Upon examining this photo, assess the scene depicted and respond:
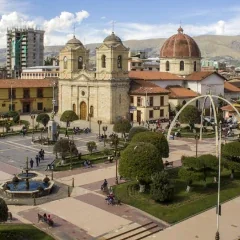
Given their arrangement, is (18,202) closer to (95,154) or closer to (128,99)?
(95,154)

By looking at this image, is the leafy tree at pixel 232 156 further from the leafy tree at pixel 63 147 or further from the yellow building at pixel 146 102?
the yellow building at pixel 146 102

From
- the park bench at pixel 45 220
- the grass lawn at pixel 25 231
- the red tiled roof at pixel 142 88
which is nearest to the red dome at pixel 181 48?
the red tiled roof at pixel 142 88

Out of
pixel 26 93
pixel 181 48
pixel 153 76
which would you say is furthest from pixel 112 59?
pixel 181 48

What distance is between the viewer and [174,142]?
48.8m

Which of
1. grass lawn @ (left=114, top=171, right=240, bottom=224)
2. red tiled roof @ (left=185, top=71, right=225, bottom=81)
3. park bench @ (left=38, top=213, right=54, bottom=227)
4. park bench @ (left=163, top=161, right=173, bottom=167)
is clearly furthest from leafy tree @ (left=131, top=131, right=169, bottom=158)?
red tiled roof @ (left=185, top=71, right=225, bottom=81)

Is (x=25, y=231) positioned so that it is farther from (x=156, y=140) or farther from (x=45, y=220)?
(x=156, y=140)

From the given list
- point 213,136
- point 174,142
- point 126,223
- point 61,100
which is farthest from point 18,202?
point 61,100

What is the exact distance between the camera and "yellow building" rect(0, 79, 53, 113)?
2822 inches

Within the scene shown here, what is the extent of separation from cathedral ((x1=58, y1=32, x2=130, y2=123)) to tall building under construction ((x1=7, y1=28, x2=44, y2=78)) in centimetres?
8756

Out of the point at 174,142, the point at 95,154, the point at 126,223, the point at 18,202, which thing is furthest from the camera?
the point at 174,142

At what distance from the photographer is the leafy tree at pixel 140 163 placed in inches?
1095

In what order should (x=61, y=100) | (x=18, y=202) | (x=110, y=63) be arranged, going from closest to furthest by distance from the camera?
(x=18, y=202) < (x=110, y=63) < (x=61, y=100)

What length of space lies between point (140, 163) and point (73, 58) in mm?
41151

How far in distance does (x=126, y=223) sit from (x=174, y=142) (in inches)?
1019
